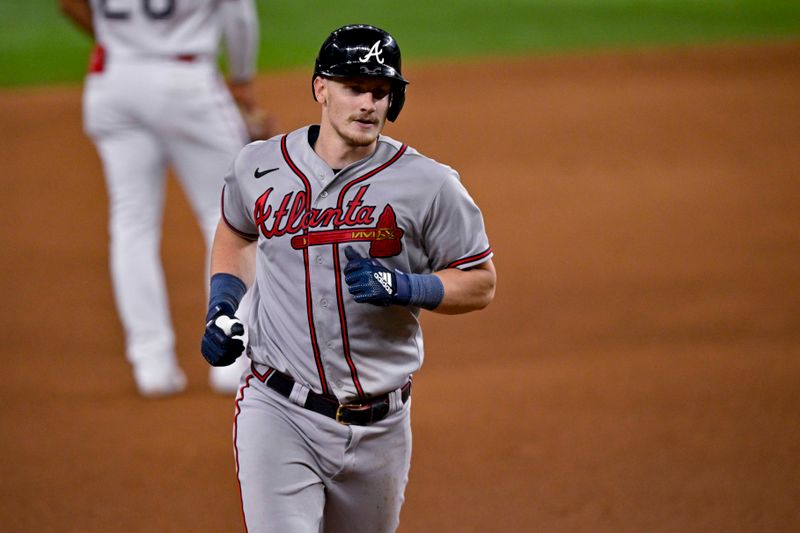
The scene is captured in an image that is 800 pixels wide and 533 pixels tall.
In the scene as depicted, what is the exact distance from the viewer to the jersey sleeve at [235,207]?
3291 millimetres

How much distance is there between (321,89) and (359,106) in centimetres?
17

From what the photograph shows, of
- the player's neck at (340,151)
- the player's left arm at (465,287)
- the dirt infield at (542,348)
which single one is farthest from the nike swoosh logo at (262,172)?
the dirt infield at (542,348)

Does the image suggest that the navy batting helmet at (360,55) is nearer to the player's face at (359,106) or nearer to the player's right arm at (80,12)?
the player's face at (359,106)

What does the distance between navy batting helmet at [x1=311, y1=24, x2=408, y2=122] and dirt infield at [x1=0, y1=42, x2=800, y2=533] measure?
2.14 meters

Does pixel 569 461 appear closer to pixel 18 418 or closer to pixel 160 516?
pixel 160 516

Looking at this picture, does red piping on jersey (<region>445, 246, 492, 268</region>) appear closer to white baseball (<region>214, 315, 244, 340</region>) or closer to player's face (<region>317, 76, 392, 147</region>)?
player's face (<region>317, 76, 392, 147</region>)

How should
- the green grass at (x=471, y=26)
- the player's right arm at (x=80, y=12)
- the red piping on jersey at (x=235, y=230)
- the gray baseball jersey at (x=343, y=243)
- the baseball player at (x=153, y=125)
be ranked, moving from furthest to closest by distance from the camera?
the green grass at (x=471, y=26) → the player's right arm at (x=80, y=12) → the baseball player at (x=153, y=125) → the red piping on jersey at (x=235, y=230) → the gray baseball jersey at (x=343, y=243)

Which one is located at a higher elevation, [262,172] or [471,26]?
[262,172]

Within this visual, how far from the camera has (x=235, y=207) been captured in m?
3.32

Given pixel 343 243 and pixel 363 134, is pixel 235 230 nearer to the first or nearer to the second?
pixel 343 243

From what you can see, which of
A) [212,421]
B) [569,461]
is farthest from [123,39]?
[569,461]

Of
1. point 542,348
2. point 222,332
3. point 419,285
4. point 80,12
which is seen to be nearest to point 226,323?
point 222,332

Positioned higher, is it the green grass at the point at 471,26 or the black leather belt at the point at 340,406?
the black leather belt at the point at 340,406

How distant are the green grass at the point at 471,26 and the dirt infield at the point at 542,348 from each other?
9.31 feet
